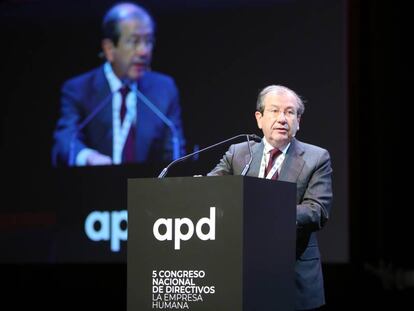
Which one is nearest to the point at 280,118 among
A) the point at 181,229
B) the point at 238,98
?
the point at 181,229

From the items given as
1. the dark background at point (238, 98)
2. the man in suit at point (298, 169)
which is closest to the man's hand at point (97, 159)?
the dark background at point (238, 98)

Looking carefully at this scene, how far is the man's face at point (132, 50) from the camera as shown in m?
6.40

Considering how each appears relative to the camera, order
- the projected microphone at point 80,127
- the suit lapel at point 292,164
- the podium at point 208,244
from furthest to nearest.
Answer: the projected microphone at point 80,127
the suit lapel at point 292,164
the podium at point 208,244

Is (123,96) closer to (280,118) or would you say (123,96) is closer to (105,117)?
(105,117)

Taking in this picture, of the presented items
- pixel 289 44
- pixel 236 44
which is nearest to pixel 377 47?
pixel 289 44

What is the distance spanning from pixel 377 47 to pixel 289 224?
2.29 m

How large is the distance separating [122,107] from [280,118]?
2.77m

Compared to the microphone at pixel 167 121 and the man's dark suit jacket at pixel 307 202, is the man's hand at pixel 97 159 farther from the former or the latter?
the man's dark suit jacket at pixel 307 202

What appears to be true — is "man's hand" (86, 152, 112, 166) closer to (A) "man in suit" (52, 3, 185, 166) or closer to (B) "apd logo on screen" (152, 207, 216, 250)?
(A) "man in suit" (52, 3, 185, 166)

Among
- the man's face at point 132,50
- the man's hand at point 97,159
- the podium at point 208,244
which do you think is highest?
the man's face at point 132,50

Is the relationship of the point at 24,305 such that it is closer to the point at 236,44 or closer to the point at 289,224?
the point at 236,44

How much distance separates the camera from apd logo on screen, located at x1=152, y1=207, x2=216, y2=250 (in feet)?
10.3

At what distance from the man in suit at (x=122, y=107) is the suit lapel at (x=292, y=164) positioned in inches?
94.2

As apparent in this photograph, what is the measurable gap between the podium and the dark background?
49.5 inches
